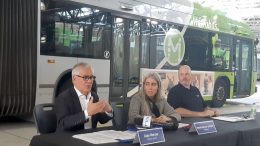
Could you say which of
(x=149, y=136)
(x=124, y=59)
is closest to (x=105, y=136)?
(x=149, y=136)

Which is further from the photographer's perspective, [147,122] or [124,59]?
[124,59]

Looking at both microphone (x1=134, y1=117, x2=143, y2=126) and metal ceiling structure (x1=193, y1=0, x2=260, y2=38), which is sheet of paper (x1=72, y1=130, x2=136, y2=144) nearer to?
microphone (x1=134, y1=117, x2=143, y2=126)

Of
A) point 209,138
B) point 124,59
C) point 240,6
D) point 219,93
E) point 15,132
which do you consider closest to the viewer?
point 209,138

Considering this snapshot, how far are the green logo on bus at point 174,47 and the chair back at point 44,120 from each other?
18.2 ft

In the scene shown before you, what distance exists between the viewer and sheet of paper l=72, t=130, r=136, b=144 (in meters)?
2.29

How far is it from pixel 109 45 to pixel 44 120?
418 cm

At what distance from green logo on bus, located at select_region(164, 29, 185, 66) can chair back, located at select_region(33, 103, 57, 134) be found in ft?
18.2

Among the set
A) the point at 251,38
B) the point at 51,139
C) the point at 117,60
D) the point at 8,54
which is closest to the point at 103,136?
the point at 51,139

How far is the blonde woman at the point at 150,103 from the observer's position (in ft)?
10.8

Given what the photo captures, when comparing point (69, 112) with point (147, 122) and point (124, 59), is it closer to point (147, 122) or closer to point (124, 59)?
point (147, 122)

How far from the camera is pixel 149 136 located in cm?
230

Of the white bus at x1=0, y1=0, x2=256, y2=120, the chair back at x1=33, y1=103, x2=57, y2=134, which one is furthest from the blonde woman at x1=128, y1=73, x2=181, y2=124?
the white bus at x1=0, y1=0, x2=256, y2=120

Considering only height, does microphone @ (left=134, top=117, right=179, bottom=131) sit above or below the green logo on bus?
below

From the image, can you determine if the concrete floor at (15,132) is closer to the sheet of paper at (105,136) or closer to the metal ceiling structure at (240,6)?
the sheet of paper at (105,136)
